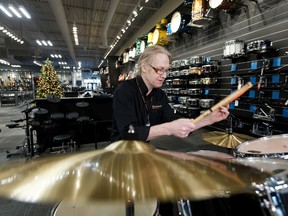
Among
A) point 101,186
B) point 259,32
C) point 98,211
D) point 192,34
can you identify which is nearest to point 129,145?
point 101,186

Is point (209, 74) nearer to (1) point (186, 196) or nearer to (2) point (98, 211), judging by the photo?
(2) point (98, 211)

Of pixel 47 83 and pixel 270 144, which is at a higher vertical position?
pixel 47 83

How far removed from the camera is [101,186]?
16.4 inches

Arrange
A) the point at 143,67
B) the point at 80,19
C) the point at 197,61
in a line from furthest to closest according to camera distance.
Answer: the point at 80,19, the point at 197,61, the point at 143,67

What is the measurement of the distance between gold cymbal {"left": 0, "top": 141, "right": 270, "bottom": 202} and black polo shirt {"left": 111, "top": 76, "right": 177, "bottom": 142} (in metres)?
0.65

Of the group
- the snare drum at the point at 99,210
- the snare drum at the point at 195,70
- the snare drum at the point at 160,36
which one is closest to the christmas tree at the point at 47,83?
the snare drum at the point at 160,36

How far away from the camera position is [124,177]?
0.45m

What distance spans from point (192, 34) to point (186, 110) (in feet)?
6.75

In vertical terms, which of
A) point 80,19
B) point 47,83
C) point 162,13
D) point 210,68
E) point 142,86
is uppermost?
point 80,19

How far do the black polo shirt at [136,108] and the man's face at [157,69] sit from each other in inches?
3.5

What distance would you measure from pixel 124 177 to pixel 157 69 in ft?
3.90

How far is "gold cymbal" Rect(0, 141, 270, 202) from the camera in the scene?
402 millimetres

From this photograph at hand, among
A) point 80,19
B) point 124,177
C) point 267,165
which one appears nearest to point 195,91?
point 267,165

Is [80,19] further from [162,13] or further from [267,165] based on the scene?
[267,165]
